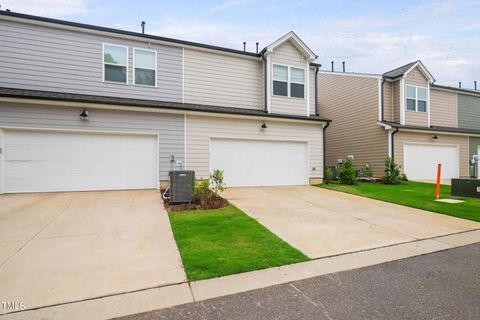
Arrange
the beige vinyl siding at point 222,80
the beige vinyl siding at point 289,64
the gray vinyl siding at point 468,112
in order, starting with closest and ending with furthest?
the beige vinyl siding at point 222,80
the beige vinyl siding at point 289,64
the gray vinyl siding at point 468,112

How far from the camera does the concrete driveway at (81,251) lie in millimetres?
2775

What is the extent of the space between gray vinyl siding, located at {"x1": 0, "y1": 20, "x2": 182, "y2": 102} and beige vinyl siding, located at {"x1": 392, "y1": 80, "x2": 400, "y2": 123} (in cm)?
1245

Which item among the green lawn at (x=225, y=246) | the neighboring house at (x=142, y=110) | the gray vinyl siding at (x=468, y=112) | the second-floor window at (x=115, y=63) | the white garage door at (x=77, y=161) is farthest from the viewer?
the gray vinyl siding at (x=468, y=112)

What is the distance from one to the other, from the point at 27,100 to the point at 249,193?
771cm

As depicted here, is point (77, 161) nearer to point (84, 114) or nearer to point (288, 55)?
point (84, 114)

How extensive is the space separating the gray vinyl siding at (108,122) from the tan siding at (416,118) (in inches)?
486

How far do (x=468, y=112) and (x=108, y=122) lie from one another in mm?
21428

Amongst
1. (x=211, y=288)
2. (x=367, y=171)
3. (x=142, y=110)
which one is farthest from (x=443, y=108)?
(x=211, y=288)

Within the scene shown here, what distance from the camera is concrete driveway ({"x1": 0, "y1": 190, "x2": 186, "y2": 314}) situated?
278cm

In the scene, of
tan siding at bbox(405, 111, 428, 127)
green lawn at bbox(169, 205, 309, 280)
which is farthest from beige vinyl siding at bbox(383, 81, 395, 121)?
green lawn at bbox(169, 205, 309, 280)

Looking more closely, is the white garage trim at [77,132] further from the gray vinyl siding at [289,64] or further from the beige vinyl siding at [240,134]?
the gray vinyl siding at [289,64]

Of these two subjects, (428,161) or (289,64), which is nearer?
(289,64)

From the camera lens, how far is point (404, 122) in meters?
13.7

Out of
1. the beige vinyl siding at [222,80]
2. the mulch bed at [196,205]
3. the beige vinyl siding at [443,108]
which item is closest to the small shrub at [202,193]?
the mulch bed at [196,205]
